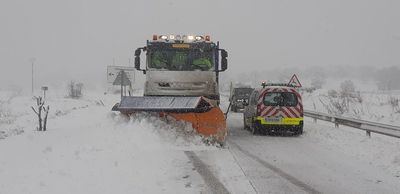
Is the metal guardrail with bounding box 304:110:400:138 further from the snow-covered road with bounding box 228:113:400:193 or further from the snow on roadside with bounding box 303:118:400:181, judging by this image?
the snow-covered road with bounding box 228:113:400:193

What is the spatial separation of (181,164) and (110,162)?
1488 millimetres

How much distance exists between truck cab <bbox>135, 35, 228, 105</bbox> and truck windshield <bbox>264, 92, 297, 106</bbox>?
227cm

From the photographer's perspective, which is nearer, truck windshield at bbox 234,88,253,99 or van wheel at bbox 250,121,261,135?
van wheel at bbox 250,121,261,135

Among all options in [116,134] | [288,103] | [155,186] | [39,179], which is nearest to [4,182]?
[39,179]

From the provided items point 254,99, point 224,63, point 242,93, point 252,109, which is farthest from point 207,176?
point 242,93

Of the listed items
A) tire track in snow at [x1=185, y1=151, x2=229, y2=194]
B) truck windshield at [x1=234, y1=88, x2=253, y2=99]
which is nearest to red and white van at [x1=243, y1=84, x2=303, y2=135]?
tire track in snow at [x1=185, y1=151, x2=229, y2=194]

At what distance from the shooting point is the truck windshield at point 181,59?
1618 centimetres

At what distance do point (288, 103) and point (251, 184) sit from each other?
30.9ft

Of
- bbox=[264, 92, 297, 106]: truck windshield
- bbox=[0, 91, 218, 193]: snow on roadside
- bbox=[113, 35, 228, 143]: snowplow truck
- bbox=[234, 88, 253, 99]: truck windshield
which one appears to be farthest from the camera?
bbox=[234, 88, 253, 99]: truck windshield

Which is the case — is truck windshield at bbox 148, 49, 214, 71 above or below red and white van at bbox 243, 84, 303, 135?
above

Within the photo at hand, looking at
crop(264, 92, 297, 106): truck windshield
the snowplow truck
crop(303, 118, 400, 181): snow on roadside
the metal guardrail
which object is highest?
the snowplow truck

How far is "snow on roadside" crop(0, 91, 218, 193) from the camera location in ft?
25.2

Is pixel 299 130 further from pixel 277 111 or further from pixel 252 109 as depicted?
pixel 252 109

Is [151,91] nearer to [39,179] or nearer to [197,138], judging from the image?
[197,138]
